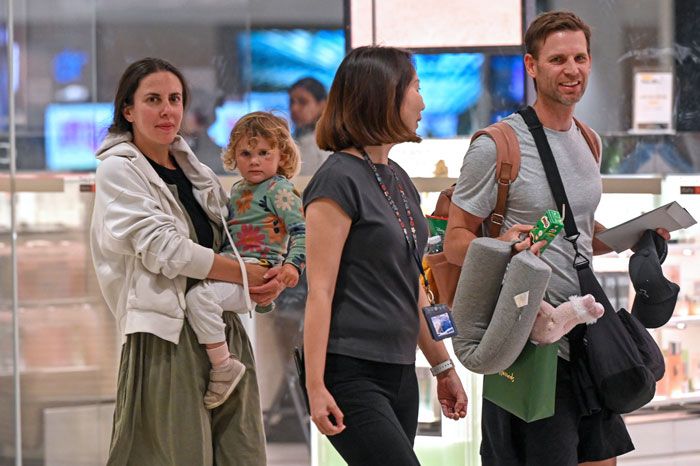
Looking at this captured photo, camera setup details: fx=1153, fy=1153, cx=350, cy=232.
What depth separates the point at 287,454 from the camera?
190 inches

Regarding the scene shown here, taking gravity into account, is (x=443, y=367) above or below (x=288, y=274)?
below

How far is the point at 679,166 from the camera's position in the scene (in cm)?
514

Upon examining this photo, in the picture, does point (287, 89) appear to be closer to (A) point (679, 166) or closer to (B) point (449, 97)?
(B) point (449, 97)

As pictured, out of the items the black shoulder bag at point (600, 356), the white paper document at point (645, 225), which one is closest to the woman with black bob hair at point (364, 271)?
the black shoulder bag at point (600, 356)

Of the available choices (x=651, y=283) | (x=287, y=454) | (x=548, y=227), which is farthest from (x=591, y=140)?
(x=287, y=454)

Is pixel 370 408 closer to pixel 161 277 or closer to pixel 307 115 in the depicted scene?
pixel 161 277

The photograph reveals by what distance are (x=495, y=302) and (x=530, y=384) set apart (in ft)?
0.68

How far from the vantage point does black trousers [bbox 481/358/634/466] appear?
2.73 m

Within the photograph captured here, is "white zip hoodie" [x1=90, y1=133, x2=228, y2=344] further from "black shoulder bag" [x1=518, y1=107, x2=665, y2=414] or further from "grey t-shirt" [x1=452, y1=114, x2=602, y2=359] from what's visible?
"black shoulder bag" [x1=518, y1=107, x2=665, y2=414]

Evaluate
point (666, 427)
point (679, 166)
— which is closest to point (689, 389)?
point (666, 427)

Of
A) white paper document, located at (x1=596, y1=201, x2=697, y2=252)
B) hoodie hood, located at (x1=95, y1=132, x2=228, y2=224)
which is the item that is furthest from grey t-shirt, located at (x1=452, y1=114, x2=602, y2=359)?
hoodie hood, located at (x1=95, y1=132, x2=228, y2=224)

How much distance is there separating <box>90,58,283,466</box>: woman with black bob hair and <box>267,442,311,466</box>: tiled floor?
1.90 m

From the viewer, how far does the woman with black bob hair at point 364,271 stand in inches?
94.3

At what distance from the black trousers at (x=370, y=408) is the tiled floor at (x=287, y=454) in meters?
2.37
